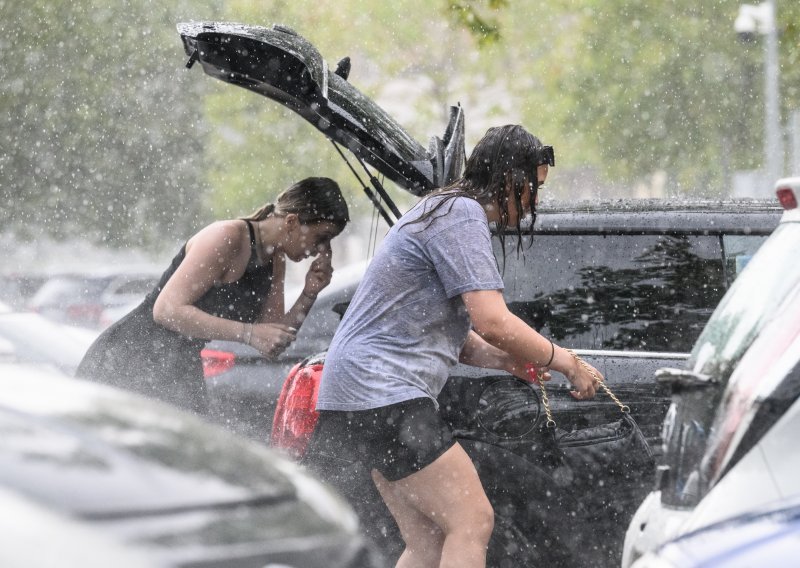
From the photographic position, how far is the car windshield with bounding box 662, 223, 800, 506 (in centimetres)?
238

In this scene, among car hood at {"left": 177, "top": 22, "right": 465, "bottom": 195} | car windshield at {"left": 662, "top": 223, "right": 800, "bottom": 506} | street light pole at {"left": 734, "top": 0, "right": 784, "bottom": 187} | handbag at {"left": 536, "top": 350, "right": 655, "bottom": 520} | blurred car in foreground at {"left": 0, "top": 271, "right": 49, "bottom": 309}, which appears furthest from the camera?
blurred car in foreground at {"left": 0, "top": 271, "right": 49, "bottom": 309}

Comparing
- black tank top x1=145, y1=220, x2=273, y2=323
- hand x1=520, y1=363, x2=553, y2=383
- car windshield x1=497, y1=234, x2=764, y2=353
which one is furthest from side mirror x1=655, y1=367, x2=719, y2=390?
black tank top x1=145, y1=220, x2=273, y2=323

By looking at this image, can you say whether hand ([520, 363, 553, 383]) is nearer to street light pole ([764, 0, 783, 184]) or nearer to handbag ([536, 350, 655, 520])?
handbag ([536, 350, 655, 520])

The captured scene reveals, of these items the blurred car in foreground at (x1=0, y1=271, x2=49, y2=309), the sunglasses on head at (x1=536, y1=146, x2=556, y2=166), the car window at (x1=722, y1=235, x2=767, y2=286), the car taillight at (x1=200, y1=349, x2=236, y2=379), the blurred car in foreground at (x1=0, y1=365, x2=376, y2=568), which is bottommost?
the blurred car in foreground at (x1=0, y1=271, x2=49, y2=309)

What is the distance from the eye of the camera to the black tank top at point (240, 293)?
4484mm

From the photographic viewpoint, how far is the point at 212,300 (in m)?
4.48

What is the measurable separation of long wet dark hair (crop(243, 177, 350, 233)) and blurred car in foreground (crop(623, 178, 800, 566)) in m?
1.99

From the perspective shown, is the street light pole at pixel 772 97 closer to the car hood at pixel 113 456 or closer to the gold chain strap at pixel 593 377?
the gold chain strap at pixel 593 377

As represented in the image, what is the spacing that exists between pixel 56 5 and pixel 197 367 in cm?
2461

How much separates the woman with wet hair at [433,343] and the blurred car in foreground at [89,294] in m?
16.3

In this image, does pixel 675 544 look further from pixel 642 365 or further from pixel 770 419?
pixel 642 365

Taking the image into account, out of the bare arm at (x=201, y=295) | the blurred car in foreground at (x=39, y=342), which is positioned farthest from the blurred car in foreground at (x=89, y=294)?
the bare arm at (x=201, y=295)

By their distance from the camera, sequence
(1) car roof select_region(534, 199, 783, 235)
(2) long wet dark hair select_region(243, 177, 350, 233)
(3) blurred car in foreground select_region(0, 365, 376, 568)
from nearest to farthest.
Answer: (3) blurred car in foreground select_region(0, 365, 376, 568), (1) car roof select_region(534, 199, 783, 235), (2) long wet dark hair select_region(243, 177, 350, 233)

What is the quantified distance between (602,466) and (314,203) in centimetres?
133
